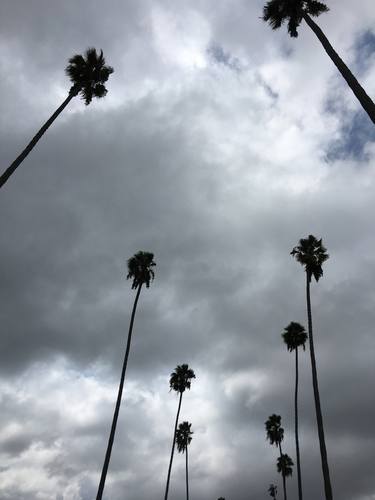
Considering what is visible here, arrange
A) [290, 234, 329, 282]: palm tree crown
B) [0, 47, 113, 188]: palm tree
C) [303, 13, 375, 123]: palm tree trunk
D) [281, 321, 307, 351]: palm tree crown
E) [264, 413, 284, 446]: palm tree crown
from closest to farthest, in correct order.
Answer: [303, 13, 375, 123]: palm tree trunk, [0, 47, 113, 188]: palm tree, [290, 234, 329, 282]: palm tree crown, [281, 321, 307, 351]: palm tree crown, [264, 413, 284, 446]: palm tree crown

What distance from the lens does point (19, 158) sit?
1911 centimetres

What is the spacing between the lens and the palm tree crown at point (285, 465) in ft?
276

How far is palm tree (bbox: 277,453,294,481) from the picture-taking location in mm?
84188

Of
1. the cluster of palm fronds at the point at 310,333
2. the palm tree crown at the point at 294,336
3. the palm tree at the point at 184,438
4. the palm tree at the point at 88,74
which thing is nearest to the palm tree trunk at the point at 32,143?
the palm tree at the point at 88,74

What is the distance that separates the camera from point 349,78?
1408 cm

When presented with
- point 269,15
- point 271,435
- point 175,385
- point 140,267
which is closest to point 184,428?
point 271,435

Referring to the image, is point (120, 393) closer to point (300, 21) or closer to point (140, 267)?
point (140, 267)

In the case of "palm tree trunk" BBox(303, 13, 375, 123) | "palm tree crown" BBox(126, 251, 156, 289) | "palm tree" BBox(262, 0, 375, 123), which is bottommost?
"palm tree trunk" BBox(303, 13, 375, 123)

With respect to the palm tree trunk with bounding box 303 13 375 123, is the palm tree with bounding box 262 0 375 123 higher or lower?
higher

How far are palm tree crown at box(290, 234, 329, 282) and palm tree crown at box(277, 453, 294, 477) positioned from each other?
207 ft

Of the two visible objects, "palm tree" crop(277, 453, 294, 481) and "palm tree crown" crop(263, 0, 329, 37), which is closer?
"palm tree crown" crop(263, 0, 329, 37)

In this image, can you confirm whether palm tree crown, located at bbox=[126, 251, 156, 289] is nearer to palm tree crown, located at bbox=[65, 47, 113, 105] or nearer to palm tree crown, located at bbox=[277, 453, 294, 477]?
palm tree crown, located at bbox=[65, 47, 113, 105]

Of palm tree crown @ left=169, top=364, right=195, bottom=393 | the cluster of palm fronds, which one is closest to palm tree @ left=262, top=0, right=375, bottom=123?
the cluster of palm fronds

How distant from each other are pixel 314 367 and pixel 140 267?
2012 cm
